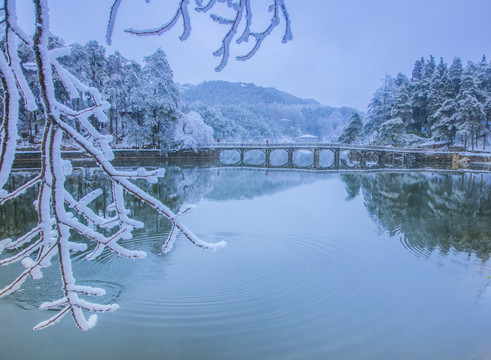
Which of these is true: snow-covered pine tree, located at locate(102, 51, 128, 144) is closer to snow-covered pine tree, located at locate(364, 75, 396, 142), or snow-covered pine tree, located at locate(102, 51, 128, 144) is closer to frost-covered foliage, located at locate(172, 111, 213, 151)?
frost-covered foliage, located at locate(172, 111, 213, 151)

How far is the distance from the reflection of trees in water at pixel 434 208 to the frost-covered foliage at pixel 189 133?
2008 centimetres

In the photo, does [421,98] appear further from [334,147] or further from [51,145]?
[51,145]

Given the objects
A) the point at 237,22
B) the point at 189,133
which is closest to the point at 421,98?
the point at 189,133

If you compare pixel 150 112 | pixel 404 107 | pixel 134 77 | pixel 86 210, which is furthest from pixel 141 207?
pixel 404 107

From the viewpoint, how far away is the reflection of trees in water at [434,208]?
1430 cm

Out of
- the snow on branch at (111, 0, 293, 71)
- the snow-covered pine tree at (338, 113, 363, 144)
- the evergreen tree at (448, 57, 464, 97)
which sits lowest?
the snow on branch at (111, 0, 293, 71)

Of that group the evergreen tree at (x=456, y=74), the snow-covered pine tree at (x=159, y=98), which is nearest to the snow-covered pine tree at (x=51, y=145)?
the snow-covered pine tree at (x=159, y=98)

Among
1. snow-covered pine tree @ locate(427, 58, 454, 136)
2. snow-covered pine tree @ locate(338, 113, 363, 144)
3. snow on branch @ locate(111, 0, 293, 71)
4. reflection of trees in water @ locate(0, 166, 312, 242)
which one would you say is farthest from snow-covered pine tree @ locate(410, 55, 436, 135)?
snow on branch @ locate(111, 0, 293, 71)

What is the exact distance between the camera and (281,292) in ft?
31.0

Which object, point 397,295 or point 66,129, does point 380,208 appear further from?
point 66,129

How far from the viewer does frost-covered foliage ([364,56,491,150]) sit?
1956 inches

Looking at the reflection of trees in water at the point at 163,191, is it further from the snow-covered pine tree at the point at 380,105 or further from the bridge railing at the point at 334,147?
the snow-covered pine tree at the point at 380,105

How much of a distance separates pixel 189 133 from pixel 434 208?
32.2 meters

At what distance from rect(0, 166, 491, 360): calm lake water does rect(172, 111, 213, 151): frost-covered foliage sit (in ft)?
90.4
